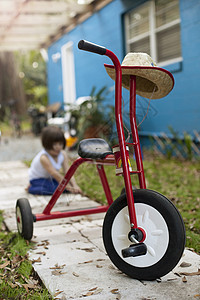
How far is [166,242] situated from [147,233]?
4.1 inches

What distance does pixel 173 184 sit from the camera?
14.7ft

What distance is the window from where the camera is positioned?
6375mm

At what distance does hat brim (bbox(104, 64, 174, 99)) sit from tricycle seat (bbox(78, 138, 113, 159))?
1.18ft

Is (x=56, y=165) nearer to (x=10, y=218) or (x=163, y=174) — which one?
(x=10, y=218)

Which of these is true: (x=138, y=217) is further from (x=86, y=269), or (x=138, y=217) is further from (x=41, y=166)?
(x=41, y=166)

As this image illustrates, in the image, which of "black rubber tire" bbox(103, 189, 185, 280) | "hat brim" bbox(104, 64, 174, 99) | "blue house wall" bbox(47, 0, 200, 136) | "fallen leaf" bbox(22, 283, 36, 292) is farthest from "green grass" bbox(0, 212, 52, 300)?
"blue house wall" bbox(47, 0, 200, 136)

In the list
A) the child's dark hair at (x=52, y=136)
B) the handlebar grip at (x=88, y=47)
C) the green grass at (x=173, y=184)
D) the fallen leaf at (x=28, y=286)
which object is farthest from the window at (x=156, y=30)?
the fallen leaf at (x=28, y=286)

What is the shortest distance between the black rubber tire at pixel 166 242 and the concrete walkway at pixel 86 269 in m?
0.06

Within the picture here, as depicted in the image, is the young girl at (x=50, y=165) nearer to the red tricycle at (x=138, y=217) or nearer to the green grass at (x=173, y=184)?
the green grass at (x=173, y=184)

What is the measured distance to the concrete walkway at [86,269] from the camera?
1.86 meters

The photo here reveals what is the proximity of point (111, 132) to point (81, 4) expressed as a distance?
7.30m

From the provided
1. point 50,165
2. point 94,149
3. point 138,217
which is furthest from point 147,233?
point 50,165

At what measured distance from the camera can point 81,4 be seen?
30.0 ft

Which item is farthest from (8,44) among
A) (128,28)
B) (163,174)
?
(163,174)
